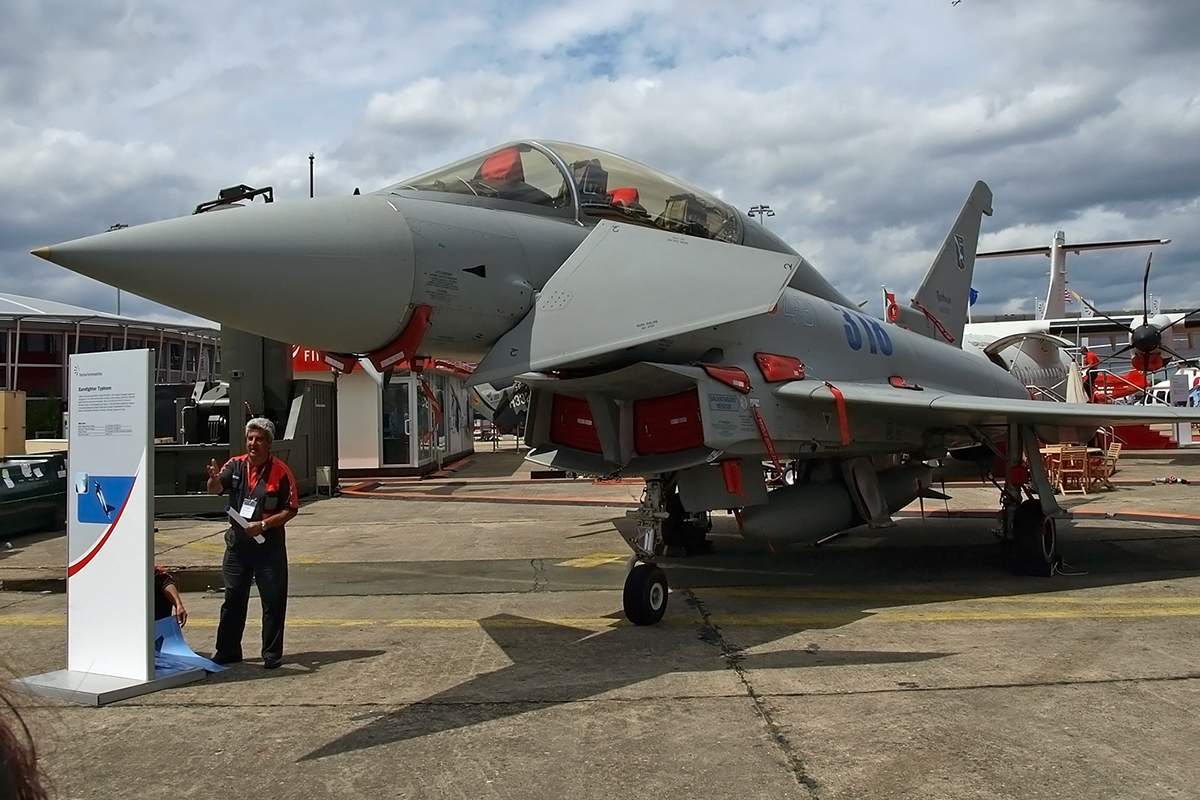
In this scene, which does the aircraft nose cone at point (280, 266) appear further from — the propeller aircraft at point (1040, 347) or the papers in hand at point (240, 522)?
the propeller aircraft at point (1040, 347)

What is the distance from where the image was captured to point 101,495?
201 inches

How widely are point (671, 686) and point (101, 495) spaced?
11.2ft

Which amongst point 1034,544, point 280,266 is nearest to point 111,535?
point 280,266

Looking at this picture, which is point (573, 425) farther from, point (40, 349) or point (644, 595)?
point (40, 349)

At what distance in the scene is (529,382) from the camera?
21.3ft

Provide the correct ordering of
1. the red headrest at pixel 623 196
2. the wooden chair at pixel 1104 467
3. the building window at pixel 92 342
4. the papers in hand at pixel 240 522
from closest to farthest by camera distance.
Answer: the papers in hand at pixel 240 522 → the red headrest at pixel 623 196 → the wooden chair at pixel 1104 467 → the building window at pixel 92 342

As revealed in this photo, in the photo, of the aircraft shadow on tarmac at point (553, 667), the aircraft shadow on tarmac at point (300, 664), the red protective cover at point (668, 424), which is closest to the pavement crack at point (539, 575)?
the aircraft shadow on tarmac at point (553, 667)

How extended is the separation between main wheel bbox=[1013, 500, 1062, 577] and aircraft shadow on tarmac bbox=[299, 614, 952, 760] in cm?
361

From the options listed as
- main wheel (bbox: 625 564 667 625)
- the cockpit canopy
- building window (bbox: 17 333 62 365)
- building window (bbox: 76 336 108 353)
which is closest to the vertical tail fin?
the cockpit canopy

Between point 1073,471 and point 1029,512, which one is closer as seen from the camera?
point 1029,512

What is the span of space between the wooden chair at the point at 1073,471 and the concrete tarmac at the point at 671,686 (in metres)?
6.79

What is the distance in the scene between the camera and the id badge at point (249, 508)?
5.41 m

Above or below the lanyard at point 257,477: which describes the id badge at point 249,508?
below

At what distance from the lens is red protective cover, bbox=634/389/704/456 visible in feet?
21.8
